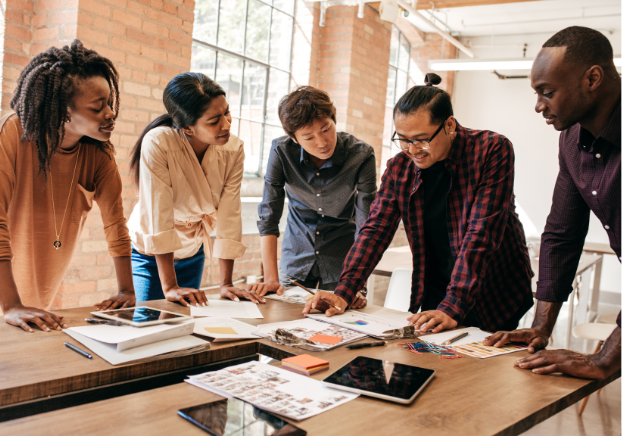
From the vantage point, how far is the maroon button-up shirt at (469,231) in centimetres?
170

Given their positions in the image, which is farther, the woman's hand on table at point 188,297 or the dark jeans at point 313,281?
the dark jeans at point 313,281

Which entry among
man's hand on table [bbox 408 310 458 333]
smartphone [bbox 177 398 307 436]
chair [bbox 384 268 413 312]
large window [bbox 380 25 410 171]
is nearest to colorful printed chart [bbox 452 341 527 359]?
man's hand on table [bbox 408 310 458 333]

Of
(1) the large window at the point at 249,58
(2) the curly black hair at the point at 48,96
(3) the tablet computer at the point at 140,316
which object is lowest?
(3) the tablet computer at the point at 140,316

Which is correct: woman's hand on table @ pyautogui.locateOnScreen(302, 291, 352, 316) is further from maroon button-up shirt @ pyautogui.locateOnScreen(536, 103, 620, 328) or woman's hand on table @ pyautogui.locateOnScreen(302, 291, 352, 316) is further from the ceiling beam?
the ceiling beam

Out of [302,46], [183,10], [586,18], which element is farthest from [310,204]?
[586,18]

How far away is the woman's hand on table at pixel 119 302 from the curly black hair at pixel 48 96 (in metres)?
0.45

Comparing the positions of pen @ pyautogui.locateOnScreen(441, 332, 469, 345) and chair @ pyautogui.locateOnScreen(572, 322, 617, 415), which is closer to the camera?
pen @ pyautogui.locateOnScreen(441, 332, 469, 345)

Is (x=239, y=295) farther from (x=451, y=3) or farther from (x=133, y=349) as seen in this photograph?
(x=451, y=3)

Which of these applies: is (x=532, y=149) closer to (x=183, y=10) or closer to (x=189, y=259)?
(x=183, y=10)

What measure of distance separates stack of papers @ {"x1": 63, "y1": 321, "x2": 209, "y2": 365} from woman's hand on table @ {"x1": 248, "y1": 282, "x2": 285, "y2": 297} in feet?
2.15

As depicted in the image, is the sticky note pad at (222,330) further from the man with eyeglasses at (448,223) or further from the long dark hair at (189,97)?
the long dark hair at (189,97)

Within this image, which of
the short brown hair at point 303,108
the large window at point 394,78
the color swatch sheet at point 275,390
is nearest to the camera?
the color swatch sheet at point 275,390

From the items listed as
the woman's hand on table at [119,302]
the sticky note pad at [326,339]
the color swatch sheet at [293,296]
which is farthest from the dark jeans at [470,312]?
the woman's hand on table at [119,302]

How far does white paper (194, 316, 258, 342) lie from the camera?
146 centimetres
